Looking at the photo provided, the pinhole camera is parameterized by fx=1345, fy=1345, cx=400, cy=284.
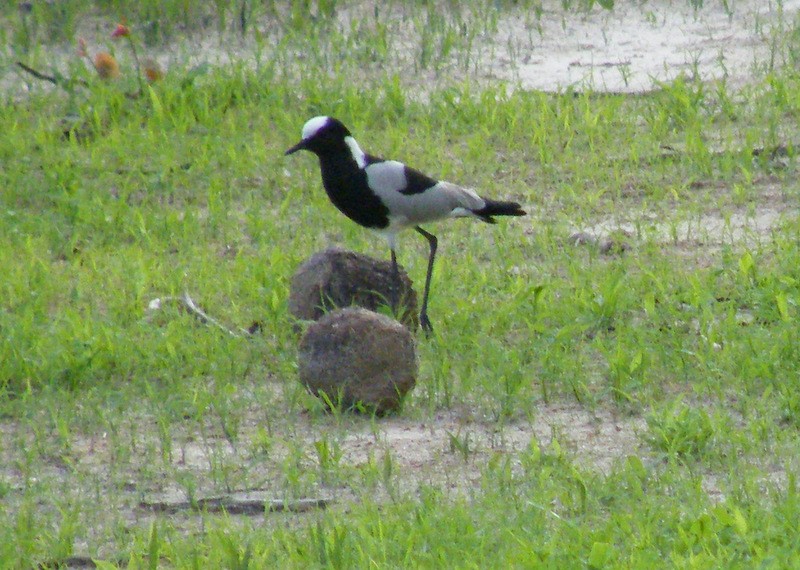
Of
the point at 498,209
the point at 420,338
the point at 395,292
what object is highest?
the point at 498,209

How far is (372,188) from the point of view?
5488 mm

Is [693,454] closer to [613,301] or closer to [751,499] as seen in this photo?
[751,499]

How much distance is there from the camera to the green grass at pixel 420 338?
377 cm

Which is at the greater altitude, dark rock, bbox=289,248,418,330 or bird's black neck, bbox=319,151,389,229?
bird's black neck, bbox=319,151,389,229

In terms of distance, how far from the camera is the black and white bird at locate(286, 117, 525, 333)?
5492 millimetres

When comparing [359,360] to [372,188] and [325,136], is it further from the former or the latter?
[325,136]

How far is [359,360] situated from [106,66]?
4.29 m

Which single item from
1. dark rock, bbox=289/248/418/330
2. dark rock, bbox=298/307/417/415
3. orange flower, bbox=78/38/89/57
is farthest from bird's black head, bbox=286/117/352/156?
orange flower, bbox=78/38/89/57

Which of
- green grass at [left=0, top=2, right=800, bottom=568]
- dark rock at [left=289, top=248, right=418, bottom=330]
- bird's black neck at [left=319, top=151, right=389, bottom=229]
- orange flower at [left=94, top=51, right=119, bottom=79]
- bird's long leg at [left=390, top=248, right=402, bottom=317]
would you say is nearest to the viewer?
green grass at [left=0, top=2, right=800, bottom=568]

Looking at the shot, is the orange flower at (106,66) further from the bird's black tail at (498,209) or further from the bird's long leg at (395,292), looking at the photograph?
the bird's long leg at (395,292)

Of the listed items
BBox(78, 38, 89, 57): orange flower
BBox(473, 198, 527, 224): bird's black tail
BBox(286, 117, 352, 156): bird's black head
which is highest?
BBox(286, 117, 352, 156): bird's black head

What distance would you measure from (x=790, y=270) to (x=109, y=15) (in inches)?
214

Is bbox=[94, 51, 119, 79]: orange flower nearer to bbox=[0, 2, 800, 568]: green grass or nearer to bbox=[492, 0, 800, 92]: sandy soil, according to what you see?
bbox=[0, 2, 800, 568]: green grass

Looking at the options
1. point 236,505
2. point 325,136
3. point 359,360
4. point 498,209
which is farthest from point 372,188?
point 236,505
